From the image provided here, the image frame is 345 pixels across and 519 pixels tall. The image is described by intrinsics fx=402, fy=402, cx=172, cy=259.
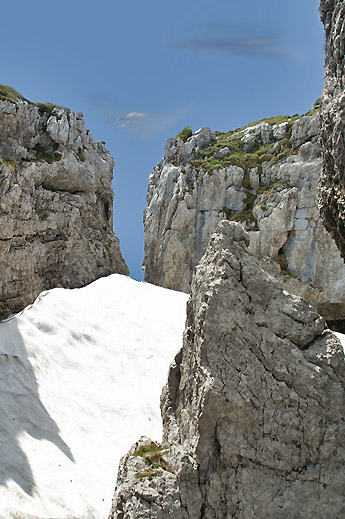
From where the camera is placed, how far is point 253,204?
44906 mm

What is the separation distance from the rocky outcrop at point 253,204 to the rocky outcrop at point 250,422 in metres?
31.9

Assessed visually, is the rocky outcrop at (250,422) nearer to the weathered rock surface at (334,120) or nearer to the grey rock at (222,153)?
the weathered rock surface at (334,120)

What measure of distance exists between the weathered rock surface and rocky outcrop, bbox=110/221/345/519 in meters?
3.61

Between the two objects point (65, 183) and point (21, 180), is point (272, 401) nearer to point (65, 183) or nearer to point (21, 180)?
point (21, 180)

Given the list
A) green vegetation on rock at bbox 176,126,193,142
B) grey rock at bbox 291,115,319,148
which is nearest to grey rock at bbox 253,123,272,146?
grey rock at bbox 291,115,319,148

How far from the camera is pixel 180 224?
47125mm

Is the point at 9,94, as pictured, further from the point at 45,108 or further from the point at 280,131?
the point at 280,131

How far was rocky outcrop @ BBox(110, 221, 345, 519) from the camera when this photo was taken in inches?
300

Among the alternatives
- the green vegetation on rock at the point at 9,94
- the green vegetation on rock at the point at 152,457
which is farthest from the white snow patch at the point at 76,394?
the green vegetation on rock at the point at 9,94

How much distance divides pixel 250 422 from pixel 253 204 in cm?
3868

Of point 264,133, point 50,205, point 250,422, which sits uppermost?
point 264,133

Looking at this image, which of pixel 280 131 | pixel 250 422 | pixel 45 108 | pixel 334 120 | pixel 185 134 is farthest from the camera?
pixel 185 134

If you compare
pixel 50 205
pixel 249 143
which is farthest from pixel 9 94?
pixel 249 143

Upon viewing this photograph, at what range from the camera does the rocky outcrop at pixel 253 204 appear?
39.8 metres
